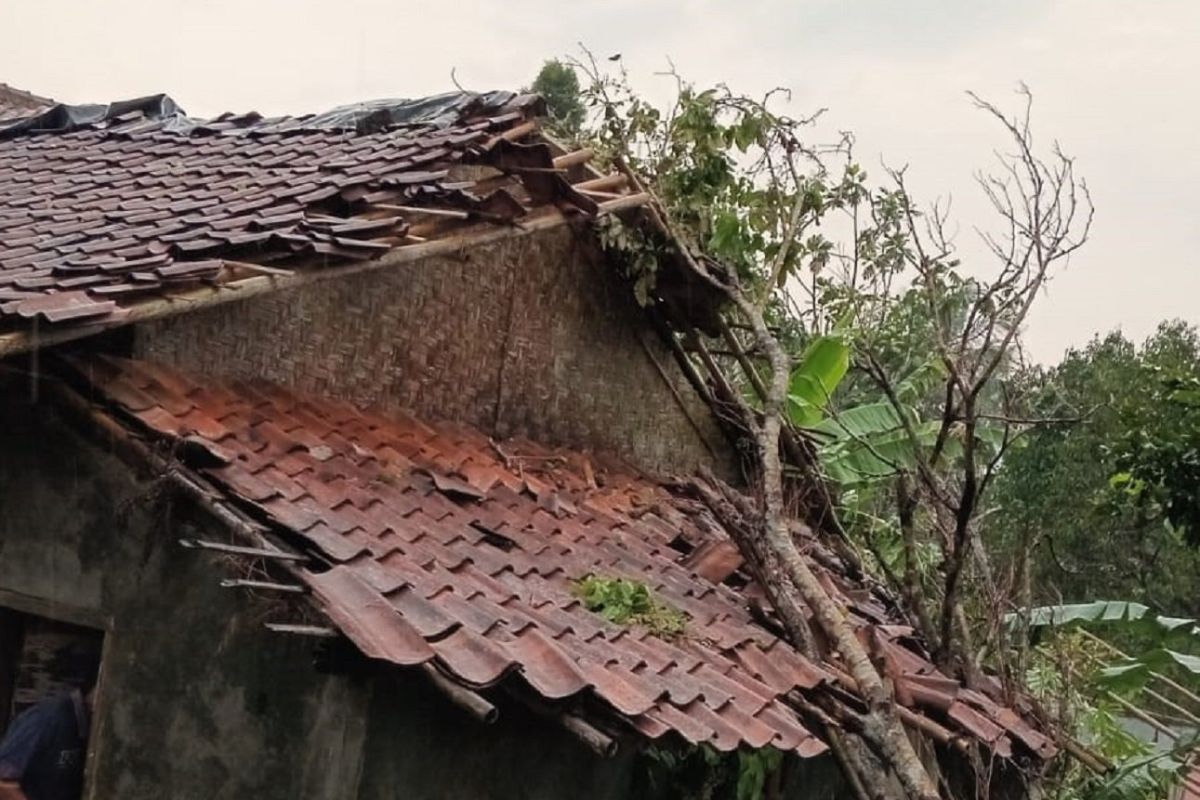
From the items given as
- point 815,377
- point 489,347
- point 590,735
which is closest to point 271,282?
point 489,347

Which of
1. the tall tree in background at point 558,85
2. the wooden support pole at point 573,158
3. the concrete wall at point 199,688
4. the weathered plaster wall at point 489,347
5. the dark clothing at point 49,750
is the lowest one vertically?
the dark clothing at point 49,750

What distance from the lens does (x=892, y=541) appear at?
10680 mm

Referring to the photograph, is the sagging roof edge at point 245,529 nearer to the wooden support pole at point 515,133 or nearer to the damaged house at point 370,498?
the damaged house at point 370,498

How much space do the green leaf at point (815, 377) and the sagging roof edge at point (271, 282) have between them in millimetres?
2364

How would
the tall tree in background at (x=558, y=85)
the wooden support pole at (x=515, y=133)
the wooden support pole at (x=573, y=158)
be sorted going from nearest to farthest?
the wooden support pole at (x=515, y=133) < the wooden support pole at (x=573, y=158) < the tall tree in background at (x=558, y=85)

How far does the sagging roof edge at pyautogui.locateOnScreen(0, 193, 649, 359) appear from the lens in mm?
4668

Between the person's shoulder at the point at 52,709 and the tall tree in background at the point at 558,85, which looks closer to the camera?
the person's shoulder at the point at 52,709

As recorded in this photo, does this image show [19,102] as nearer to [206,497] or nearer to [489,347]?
[489,347]

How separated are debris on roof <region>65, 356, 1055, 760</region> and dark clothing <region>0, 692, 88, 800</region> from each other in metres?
1.31

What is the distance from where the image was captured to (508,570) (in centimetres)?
518

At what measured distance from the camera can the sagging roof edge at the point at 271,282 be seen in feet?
Answer: 15.3

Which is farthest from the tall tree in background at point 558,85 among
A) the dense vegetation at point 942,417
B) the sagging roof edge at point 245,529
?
the sagging roof edge at point 245,529

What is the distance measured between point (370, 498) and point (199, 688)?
1.02 meters

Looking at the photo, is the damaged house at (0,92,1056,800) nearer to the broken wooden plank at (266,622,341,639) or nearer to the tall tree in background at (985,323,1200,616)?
the broken wooden plank at (266,622,341,639)
